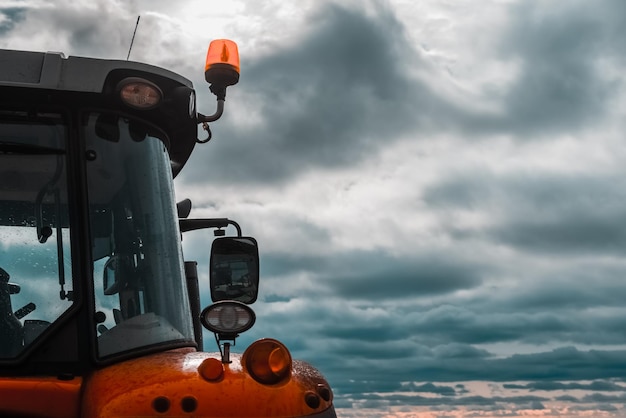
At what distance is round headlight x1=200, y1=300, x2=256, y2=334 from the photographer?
3.79m

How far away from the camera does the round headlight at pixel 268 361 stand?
3643 mm

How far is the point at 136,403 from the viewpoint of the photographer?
11.5ft

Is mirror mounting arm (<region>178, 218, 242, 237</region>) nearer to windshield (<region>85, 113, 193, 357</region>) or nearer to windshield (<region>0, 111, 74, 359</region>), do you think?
windshield (<region>85, 113, 193, 357</region>)

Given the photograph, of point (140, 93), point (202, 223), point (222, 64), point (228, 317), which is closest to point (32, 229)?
point (140, 93)

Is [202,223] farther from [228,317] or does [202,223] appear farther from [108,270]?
[228,317]

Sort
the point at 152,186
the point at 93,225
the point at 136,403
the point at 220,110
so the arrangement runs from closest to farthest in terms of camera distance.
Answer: the point at 136,403 < the point at 93,225 < the point at 152,186 < the point at 220,110

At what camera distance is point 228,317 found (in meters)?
3.81

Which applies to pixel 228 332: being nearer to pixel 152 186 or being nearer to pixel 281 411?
pixel 281 411

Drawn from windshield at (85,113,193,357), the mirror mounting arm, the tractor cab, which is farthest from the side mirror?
the mirror mounting arm

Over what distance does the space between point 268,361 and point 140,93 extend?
139 centimetres

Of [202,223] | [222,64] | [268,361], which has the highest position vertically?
[222,64]

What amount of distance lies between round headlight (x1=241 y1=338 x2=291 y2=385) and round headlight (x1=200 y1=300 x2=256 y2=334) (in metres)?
0.13

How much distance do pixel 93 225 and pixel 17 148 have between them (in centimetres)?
47

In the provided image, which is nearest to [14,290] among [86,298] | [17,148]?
[86,298]
